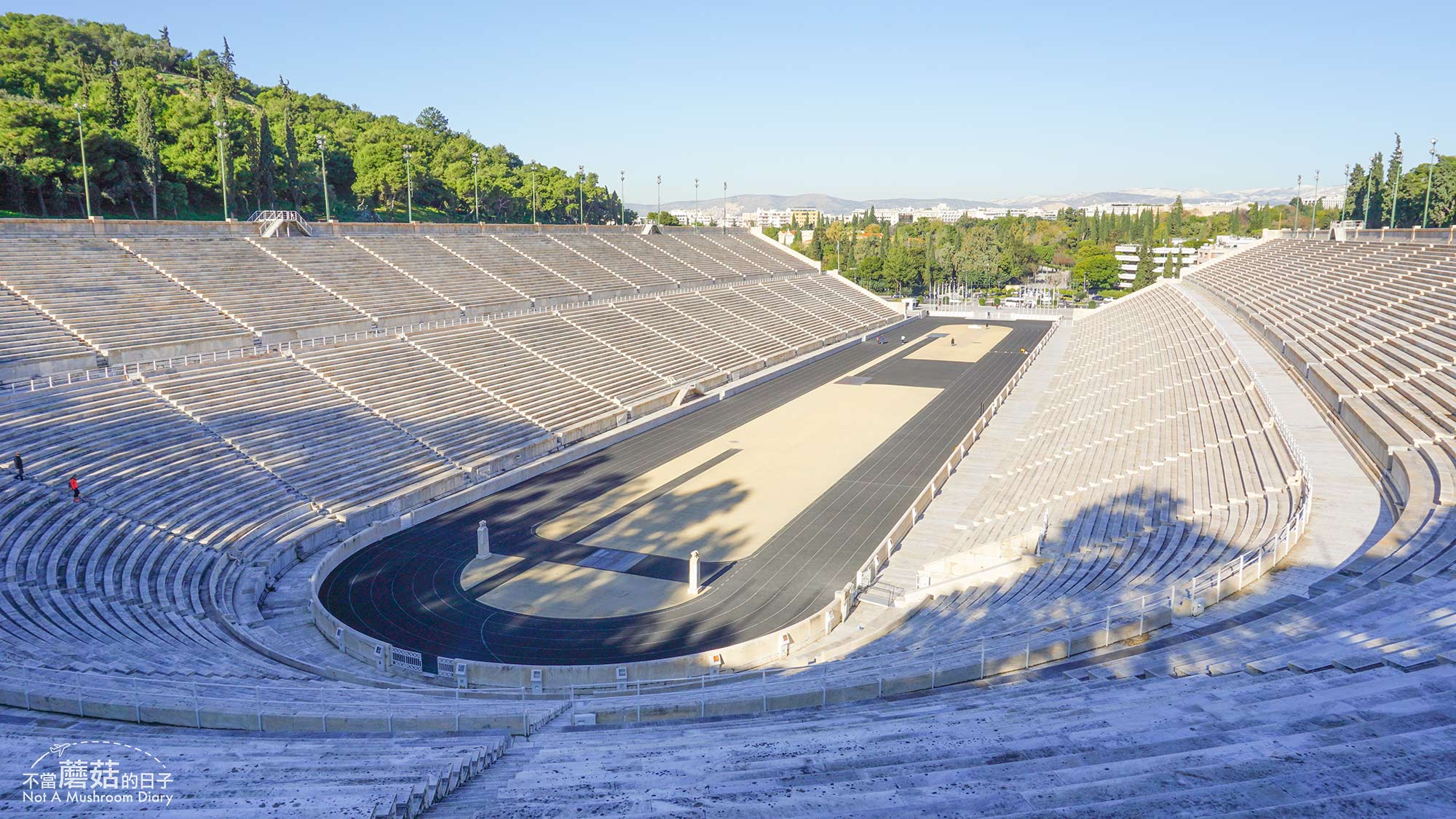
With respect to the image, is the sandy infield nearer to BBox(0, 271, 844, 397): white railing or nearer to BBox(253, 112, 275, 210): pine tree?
BBox(0, 271, 844, 397): white railing

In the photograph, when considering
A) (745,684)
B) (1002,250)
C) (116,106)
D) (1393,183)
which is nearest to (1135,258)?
(1002,250)

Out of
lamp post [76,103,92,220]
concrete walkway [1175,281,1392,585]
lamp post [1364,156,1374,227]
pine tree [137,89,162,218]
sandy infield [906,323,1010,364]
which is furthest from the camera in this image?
lamp post [1364,156,1374,227]

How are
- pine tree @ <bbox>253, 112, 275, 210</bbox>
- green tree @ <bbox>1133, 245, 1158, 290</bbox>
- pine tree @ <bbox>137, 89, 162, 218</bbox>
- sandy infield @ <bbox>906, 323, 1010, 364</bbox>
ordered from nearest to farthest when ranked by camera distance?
pine tree @ <bbox>137, 89, 162, 218</bbox>, pine tree @ <bbox>253, 112, 275, 210</bbox>, sandy infield @ <bbox>906, 323, 1010, 364</bbox>, green tree @ <bbox>1133, 245, 1158, 290</bbox>

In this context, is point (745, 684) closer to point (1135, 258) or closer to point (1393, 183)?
point (1393, 183)

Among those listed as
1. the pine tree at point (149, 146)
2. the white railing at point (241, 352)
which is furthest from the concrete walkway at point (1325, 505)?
the pine tree at point (149, 146)

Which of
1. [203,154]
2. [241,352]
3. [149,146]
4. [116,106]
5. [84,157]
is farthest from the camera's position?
[116,106]

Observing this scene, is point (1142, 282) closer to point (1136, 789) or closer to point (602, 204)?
point (602, 204)

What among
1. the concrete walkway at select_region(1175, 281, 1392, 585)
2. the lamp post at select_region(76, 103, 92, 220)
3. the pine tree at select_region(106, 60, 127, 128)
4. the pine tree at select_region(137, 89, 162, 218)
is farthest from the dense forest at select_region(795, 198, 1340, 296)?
the concrete walkway at select_region(1175, 281, 1392, 585)
